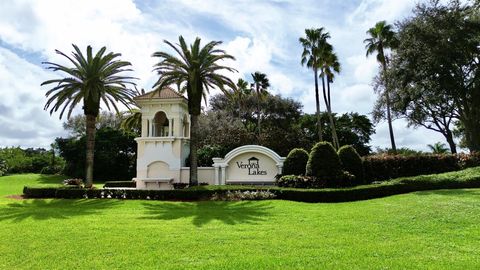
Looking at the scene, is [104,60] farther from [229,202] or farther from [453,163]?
[453,163]

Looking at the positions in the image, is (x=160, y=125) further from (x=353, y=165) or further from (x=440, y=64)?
(x=440, y=64)

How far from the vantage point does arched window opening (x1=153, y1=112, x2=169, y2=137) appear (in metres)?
32.6

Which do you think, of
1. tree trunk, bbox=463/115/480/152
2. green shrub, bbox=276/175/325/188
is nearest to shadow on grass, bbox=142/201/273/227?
green shrub, bbox=276/175/325/188

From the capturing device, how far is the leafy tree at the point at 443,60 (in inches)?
1259

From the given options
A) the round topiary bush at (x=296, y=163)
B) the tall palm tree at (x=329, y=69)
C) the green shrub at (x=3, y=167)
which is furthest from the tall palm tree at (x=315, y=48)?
the green shrub at (x=3, y=167)

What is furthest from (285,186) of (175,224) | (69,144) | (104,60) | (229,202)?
(69,144)

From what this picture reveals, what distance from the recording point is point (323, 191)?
68.0ft

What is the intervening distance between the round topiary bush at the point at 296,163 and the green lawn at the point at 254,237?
781cm

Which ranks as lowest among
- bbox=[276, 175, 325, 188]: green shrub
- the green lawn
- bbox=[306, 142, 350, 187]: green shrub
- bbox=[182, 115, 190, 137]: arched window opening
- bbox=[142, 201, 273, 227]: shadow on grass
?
the green lawn

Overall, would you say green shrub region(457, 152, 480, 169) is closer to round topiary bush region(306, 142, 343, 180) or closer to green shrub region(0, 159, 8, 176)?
round topiary bush region(306, 142, 343, 180)

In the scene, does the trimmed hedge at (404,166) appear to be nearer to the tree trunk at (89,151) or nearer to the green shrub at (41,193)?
the tree trunk at (89,151)

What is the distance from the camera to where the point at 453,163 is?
28.4 m

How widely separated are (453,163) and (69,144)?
4204 cm

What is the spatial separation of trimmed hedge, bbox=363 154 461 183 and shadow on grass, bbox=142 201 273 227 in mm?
12527
